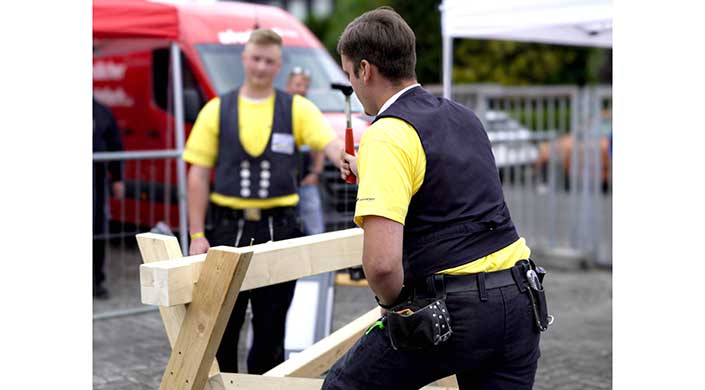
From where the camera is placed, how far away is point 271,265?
311 cm

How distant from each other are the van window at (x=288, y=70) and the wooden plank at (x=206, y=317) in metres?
5.76

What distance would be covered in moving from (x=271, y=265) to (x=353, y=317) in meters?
3.82

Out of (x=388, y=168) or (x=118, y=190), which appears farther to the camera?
(x=118, y=190)

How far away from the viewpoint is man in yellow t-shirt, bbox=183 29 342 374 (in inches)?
178

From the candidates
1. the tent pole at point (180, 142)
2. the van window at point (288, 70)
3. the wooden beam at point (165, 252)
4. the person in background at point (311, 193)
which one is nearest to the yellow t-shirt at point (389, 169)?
the wooden beam at point (165, 252)

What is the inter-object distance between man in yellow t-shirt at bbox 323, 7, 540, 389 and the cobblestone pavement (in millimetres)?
2843

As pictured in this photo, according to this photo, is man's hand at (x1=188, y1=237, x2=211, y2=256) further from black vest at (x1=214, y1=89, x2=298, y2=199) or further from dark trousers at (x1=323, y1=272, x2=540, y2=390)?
dark trousers at (x1=323, y1=272, x2=540, y2=390)

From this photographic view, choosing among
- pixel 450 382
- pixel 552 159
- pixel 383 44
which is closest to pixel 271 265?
pixel 383 44

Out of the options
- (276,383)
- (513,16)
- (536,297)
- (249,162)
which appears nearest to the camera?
(536,297)

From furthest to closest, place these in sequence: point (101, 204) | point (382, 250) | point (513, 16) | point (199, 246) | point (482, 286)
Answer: point (101, 204), point (513, 16), point (199, 246), point (482, 286), point (382, 250)

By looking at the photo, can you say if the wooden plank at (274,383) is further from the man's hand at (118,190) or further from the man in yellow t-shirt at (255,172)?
the man's hand at (118,190)

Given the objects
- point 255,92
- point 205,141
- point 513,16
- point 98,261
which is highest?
point 513,16

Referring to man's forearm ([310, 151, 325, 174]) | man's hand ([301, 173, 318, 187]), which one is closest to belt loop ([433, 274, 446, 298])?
man's hand ([301, 173, 318, 187])

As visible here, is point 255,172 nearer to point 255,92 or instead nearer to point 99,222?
point 255,92
